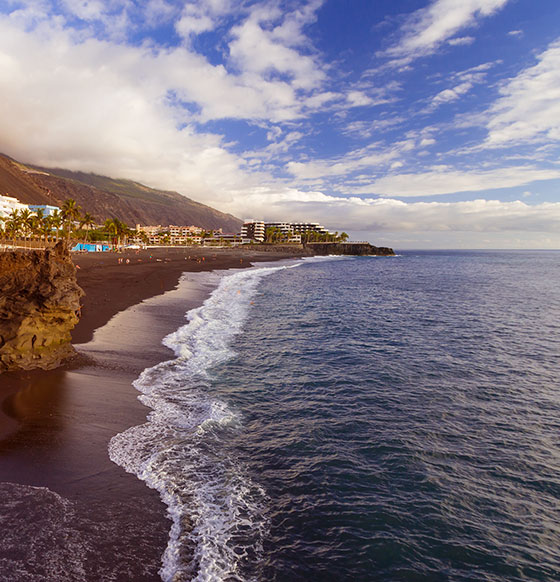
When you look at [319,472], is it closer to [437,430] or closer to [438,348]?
[437,430]

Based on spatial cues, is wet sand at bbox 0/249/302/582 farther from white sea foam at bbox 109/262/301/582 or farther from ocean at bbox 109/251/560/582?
ocean at bbox 109/251/560/582

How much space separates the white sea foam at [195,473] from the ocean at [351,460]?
4cm

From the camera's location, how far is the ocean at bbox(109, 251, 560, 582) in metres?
6.44

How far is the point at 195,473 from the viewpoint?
27.7 feet

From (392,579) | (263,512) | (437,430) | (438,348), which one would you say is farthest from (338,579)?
(438,348)

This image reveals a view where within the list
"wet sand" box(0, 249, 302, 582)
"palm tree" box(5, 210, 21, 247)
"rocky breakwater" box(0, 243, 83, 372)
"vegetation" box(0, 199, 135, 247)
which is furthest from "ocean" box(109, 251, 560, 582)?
"palm tree" box(5, 210, 21, 247)

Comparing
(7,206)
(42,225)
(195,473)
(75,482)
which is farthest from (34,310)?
(7,206)

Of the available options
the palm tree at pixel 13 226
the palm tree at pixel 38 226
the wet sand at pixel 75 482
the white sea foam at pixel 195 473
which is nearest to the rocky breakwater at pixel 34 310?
the wet sand at pixel 75 482

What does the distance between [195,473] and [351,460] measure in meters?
4.03

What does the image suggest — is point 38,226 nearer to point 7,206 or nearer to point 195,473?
point 7,206

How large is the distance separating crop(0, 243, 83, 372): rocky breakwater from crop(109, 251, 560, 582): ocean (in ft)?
13.3

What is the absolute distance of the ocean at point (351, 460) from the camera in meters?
6.44

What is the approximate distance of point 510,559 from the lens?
6.58 metres

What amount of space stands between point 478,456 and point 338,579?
592 centimetres
